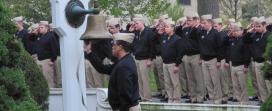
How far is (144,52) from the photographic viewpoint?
720 inches

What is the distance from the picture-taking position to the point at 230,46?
1705 centimetres

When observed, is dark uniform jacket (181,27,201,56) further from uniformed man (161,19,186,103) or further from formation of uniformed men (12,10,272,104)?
uniformed man (161,19,186,103)

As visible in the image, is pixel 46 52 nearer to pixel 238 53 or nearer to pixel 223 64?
pixel 223 64

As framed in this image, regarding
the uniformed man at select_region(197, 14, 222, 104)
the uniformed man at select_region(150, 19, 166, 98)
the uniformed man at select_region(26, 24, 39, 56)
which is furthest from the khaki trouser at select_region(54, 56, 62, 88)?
the uniformed man at select_region(197, 14, 222, 104)

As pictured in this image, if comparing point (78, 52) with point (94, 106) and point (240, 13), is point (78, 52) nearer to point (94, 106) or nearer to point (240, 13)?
point (94, 106)

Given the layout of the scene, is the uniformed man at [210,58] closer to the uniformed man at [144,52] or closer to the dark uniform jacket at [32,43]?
the uniformed man at [144,52]

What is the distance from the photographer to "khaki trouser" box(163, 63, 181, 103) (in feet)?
57.8

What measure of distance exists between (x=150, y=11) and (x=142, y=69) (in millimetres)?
11451

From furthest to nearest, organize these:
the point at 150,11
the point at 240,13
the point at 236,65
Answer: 1. the point at 240,13
2. the point at 150,11
3. the point at 236,65

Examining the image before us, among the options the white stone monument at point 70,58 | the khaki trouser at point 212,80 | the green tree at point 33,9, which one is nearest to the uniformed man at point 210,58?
the khaki trouser at point 212,80

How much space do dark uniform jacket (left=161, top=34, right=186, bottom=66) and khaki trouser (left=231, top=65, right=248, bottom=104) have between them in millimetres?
1277

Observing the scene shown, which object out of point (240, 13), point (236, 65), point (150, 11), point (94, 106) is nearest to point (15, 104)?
point (94, 106)

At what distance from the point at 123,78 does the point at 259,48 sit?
7.86 meters

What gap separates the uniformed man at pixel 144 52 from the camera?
711 inches
